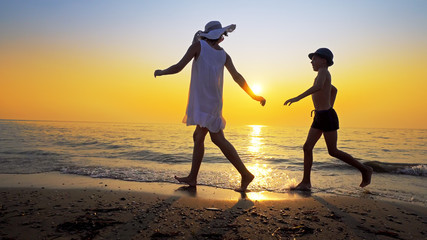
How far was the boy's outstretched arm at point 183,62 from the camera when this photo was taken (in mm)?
3498

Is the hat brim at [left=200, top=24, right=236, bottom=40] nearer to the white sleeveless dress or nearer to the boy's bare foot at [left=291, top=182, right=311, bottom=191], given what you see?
the white sleeveless dress

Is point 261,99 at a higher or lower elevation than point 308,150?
higher

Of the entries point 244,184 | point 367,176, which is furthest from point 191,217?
point 367,176

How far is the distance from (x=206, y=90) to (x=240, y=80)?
64cm

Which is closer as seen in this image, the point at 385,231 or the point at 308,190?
the point at 385,231

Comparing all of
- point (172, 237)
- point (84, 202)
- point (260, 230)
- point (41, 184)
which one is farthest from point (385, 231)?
point (41, 184)

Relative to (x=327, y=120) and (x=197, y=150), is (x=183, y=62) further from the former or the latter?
(x=327, y=120)

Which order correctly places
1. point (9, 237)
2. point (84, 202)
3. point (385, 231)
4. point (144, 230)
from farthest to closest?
1. point (84, 202)
2. point (385, 231)
3. point (144, 230)
4. point (9, 237)

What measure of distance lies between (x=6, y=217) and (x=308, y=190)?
3.72 meters

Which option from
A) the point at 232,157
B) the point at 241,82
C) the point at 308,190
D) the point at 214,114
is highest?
the point at 241,82

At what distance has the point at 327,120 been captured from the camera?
4.10 m

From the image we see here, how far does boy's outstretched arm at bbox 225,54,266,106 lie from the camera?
152 inches

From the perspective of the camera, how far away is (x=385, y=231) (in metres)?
2.23

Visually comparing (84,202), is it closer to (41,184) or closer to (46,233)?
(46,233)
